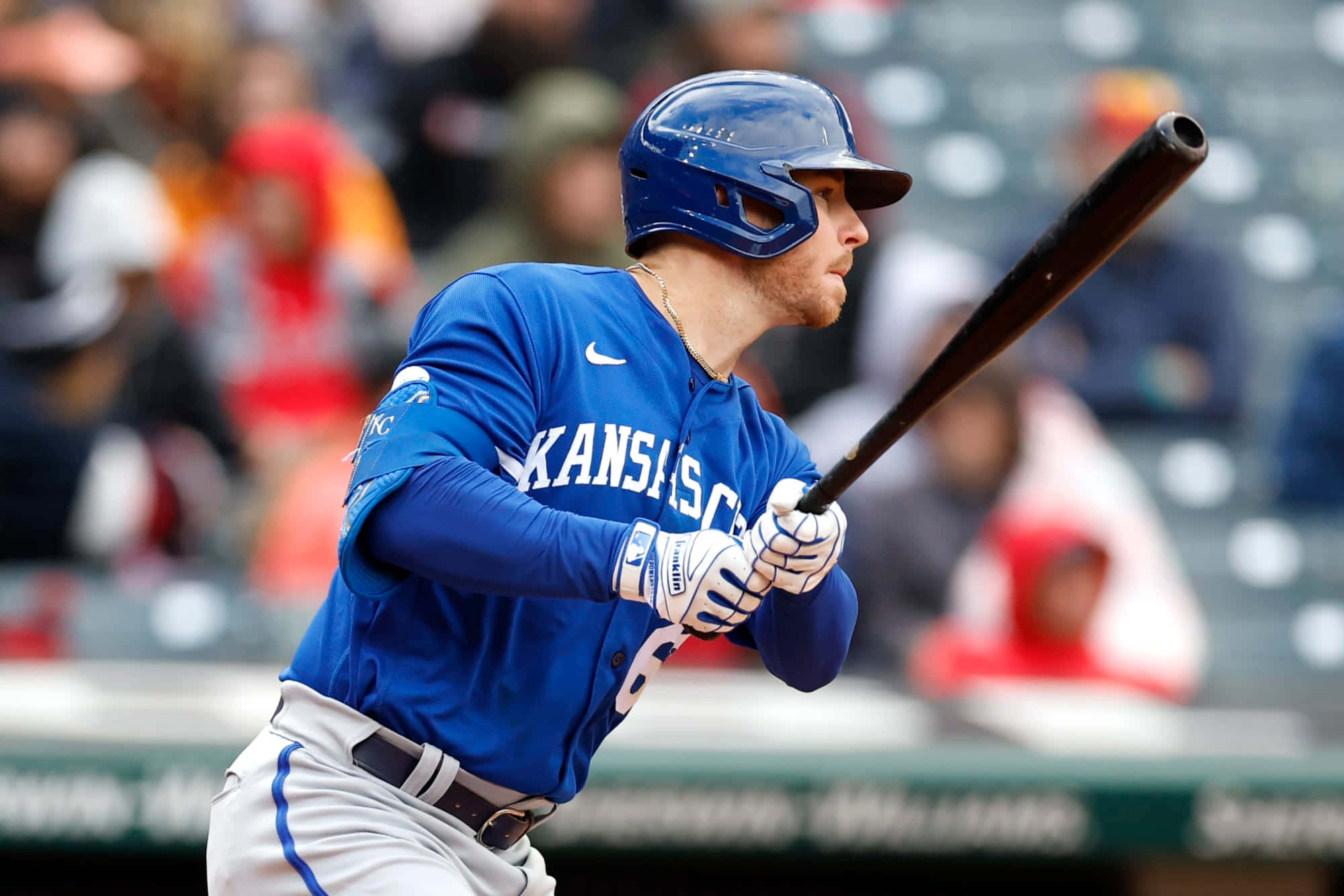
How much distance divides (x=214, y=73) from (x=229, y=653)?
2.34 meters

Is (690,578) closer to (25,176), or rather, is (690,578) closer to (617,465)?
(617,465)

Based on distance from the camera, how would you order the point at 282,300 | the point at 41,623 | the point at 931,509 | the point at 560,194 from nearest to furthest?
the point at 41,623, the point at 931,509, the point at 560,194, the point at 282,300

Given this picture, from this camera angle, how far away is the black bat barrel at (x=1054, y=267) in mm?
1889

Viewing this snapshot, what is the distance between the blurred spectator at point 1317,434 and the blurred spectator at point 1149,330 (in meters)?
0.27

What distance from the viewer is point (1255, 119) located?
860 centimetres

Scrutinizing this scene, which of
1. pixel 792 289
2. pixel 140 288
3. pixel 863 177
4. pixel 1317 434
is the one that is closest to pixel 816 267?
pixel 792 289

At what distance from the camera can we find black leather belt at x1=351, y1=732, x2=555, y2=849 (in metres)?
2.29

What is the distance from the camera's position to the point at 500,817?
242 cm

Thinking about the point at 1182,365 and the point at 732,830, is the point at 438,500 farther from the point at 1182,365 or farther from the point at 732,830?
the point at 1182,365

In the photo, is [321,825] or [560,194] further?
[560,194]

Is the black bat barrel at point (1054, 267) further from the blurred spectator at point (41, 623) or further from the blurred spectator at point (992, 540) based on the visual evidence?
the blurred spectator at point (41, 623)

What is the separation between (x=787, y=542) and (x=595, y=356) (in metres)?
0.44

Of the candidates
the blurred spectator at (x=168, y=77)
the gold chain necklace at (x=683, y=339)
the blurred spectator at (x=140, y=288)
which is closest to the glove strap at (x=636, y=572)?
the gold chain necklace at (x=683, y=339)

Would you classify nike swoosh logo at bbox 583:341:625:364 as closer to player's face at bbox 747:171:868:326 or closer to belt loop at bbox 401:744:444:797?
player's face at bbox 747:171:868:326
